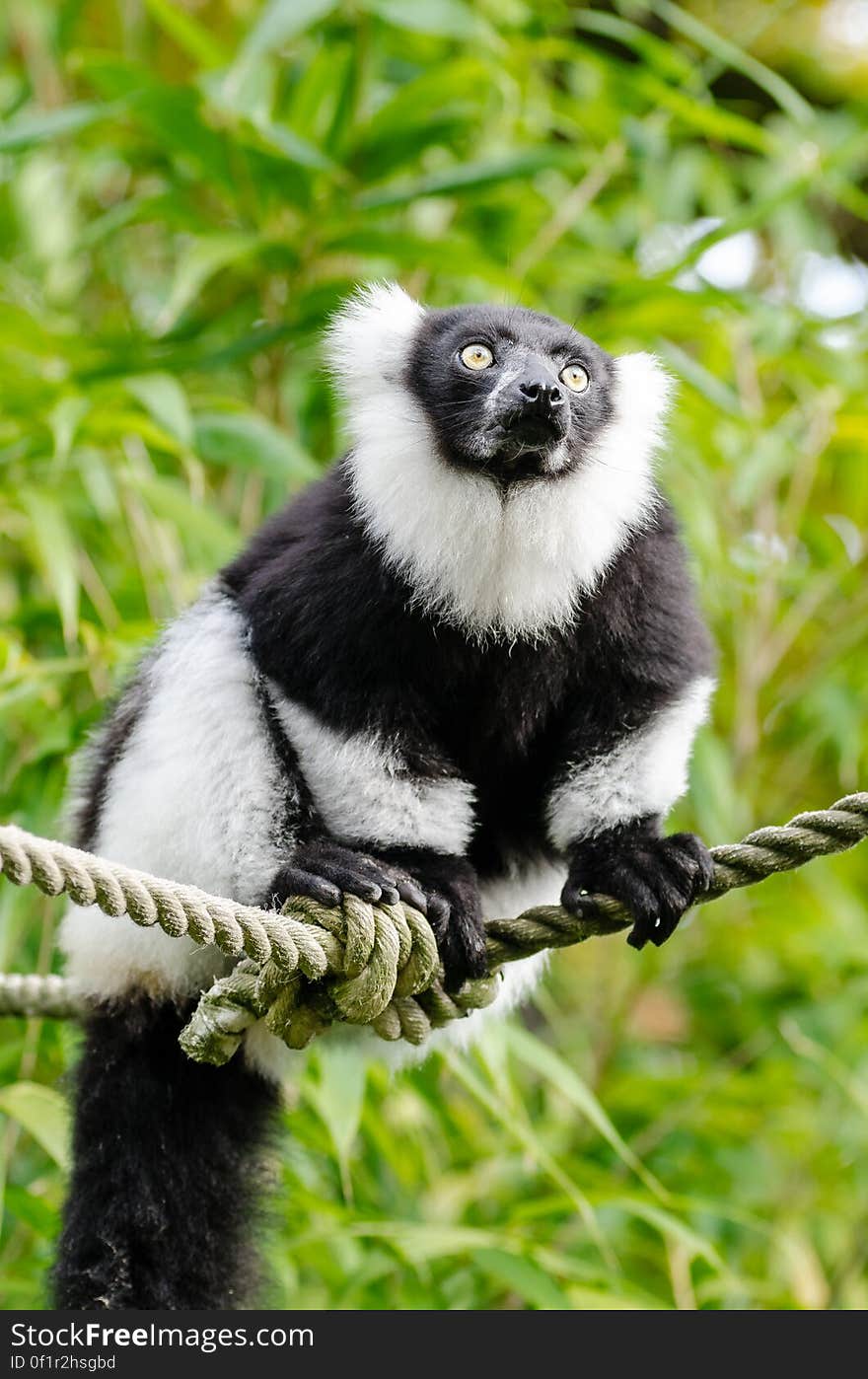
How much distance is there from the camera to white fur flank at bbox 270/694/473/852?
291 centimetres

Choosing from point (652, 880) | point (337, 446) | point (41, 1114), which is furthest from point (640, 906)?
point (337, 446)

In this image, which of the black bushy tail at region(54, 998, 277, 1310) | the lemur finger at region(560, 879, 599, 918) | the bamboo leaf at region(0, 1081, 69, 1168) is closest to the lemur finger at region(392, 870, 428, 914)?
the lemur finger at region(560, 879, 599, 918)

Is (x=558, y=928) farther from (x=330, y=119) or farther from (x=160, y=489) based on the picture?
(x=330, y=119)

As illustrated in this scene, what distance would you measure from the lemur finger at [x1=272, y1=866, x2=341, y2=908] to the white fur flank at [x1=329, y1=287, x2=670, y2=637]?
589 mm

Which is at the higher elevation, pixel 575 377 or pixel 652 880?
pixel 575 377

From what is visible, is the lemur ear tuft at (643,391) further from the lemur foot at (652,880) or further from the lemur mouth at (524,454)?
the lemur foot at (652,880)

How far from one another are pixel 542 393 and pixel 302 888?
1.03 meters

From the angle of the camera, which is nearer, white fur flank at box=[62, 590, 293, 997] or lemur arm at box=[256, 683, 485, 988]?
lemur arm at box=[256, 683, 485, 988]

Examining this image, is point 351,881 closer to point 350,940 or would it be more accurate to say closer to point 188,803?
point 350,940

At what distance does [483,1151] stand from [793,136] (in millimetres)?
3830

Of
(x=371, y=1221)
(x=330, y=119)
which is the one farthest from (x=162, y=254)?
(x=371, y=1221)

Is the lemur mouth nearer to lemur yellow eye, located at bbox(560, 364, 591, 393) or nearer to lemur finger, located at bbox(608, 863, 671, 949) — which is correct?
lemur yellow eye, located at bbox(560, 364, 591, 393)

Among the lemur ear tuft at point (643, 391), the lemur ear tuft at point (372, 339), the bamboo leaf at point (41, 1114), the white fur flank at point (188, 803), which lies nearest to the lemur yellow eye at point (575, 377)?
the lemur ear tuft at point (643, 391)

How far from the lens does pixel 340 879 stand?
273cm
